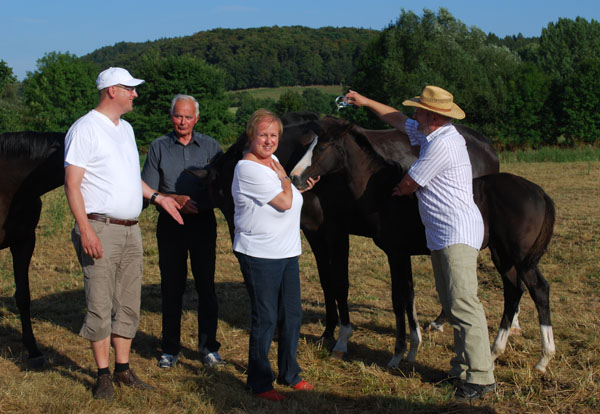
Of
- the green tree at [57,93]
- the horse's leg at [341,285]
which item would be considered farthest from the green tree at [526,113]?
the green tree at [57,93]

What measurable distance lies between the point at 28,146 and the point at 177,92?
4138 cm

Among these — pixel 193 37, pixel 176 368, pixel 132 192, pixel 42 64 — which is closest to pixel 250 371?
pixel 176 368

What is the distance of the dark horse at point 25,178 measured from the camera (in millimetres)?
4789

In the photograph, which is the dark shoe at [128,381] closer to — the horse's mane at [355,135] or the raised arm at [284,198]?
the raised arm at [284,198]

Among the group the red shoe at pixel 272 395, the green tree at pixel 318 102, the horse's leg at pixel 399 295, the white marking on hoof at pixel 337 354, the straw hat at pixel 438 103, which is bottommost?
the white marking on hoof at pixel 337 354

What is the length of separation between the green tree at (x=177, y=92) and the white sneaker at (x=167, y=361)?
130 ft

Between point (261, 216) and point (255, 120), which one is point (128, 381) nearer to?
point (261, 216)

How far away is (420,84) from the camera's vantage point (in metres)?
34.6

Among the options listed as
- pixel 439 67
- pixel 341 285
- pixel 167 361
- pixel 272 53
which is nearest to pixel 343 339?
pixel 341 285

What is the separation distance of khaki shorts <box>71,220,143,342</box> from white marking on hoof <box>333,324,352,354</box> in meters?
1.82

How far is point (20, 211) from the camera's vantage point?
16.2 feet

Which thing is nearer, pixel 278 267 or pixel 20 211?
pixel 278 267

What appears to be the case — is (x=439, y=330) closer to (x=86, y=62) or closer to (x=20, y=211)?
(x=20, y=211)

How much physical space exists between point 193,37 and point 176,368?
4878 inches
